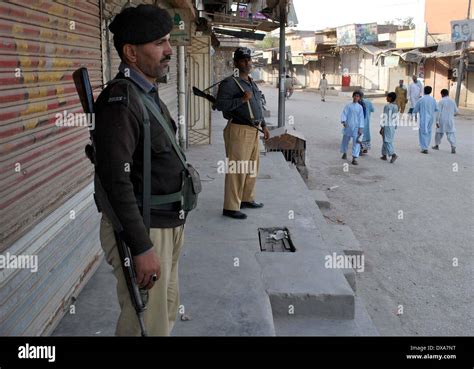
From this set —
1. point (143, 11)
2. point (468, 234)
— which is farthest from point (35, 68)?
point (468, 234)

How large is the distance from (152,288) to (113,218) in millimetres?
412

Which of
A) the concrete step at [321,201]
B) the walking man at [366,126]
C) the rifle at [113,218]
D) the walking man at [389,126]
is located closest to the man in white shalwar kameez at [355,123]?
the walking man at [366,126]

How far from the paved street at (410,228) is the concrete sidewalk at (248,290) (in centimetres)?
71

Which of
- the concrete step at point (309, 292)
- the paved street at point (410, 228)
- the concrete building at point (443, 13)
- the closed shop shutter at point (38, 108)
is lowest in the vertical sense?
the paved street at point (410, 228)

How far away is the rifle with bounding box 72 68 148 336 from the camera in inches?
81.0

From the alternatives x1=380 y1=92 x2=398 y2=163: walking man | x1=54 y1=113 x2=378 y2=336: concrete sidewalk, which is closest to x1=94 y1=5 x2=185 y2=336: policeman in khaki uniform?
x1=54 y1=113 x2=378 y2=336: concrete sidewalk

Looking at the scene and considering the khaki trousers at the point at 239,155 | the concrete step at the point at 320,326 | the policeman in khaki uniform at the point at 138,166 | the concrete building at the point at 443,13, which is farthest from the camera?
the concrete building at the point at 443,13

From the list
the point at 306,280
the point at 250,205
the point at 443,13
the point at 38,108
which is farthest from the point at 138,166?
the point at 443,13

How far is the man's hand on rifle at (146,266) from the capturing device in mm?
2008

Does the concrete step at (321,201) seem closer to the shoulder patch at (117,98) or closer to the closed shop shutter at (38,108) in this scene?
the closed shop shutter at (38,108)

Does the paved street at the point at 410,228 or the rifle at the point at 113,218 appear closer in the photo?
the rifle at the point at 113,218

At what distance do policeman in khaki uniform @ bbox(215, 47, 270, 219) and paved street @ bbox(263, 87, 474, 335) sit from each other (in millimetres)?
1602

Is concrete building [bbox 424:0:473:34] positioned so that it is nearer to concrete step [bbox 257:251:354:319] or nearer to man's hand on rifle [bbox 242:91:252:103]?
man's hand on rifle [bbox 242:91:252:103]
